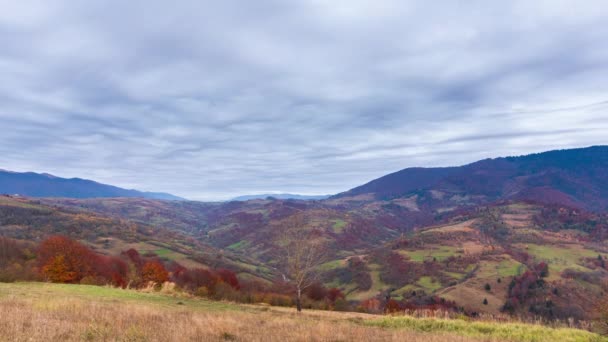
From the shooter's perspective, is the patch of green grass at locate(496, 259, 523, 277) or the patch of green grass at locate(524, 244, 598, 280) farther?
the patch of green grass at locate(524, 244, 598, 280)

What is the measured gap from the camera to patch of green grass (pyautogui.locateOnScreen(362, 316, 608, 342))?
13953mm

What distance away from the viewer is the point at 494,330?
50.3 ft

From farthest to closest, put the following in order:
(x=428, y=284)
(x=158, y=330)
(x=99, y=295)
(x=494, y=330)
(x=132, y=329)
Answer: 1. (x=428, y=284)
2. (x=99, y=295)
3. (x=494, y=330)
4. (x=158, y=330)
5. (x=132, y=329)

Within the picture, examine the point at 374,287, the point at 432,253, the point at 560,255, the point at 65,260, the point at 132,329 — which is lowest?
the point at 374,287

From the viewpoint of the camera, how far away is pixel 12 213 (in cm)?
18238

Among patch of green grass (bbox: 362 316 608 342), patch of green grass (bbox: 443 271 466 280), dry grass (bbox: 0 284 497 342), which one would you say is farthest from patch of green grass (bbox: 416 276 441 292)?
dry grass (bbox: 0 284 497 342)

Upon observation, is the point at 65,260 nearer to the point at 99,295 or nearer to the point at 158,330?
the point at 99,295

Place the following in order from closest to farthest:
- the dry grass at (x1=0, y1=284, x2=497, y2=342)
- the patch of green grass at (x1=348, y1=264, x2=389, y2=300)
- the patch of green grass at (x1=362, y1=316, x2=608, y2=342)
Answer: the dry grass at (x1=0, y1=284, x2=497, y2=342), the patch of green grass at (x1=362, y1=316, x2=608, y2=342), the patch of green grass at (x1=348, y1=264, x2=389, y2=300)

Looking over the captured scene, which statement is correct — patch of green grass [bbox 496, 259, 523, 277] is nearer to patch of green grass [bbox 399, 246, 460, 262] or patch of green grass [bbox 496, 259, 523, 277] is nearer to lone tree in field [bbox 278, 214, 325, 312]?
patch of green grass [bbox 399, 246, 460, 262]

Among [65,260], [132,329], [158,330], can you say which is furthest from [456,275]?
[132,329]

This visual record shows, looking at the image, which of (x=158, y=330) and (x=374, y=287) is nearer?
(x=158, y=330)

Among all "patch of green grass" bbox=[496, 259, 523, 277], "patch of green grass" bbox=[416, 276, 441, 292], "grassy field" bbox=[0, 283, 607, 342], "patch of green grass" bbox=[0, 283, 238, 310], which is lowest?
"patch of green grass" bbox=[416, 276, 441, 292]

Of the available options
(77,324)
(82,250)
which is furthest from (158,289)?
(82,250)

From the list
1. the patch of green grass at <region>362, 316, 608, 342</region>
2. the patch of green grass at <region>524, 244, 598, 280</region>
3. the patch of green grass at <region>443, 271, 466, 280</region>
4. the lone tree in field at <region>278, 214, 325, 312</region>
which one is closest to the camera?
the patch of green grass at <region>362, 316, 608, 342</region>
